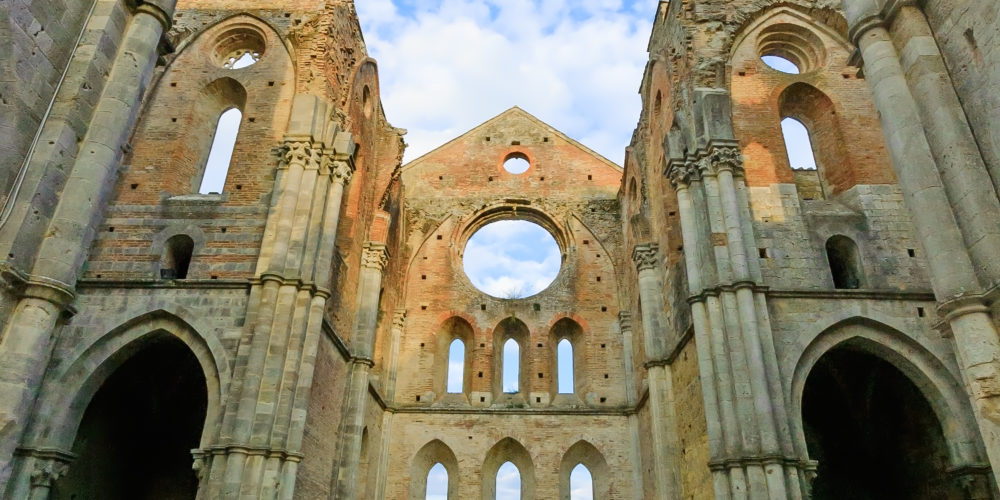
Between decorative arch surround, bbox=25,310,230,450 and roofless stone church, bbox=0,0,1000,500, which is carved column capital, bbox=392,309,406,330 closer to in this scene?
roofless stone church, bbox=0,0,1000,500

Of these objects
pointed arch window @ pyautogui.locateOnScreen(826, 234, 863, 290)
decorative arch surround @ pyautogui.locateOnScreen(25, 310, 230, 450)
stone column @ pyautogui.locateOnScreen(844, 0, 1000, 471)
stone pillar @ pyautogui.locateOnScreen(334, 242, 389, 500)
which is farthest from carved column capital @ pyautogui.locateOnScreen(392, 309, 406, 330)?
stone column @ pyautogui.locateOnScreen(844, 0, 1000, 471)

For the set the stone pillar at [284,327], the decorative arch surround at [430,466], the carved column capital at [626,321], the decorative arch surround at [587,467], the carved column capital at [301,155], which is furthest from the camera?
the carved column capital at [626,321]

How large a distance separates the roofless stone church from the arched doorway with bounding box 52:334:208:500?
0.06 metres

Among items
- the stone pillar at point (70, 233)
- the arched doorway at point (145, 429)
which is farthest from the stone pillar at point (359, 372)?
the stone pillar at point (70, 233)

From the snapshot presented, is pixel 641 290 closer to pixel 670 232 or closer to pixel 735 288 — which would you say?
pixel 670 232

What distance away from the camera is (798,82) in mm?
13102

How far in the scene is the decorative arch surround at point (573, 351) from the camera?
682 inches

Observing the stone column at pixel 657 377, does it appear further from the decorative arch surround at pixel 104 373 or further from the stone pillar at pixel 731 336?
the decorative arch surround at pixel 104 373

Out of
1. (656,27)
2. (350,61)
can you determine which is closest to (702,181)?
(656,27)

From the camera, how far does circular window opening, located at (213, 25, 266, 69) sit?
14.0 meters

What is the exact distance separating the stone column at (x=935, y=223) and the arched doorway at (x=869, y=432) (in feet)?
14.8

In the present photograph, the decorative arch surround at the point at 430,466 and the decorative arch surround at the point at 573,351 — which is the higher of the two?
the decorative arch surround at the point at 573,351

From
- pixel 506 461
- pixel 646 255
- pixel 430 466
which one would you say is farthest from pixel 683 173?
pixel 430 466

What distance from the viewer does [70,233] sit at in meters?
6.03
